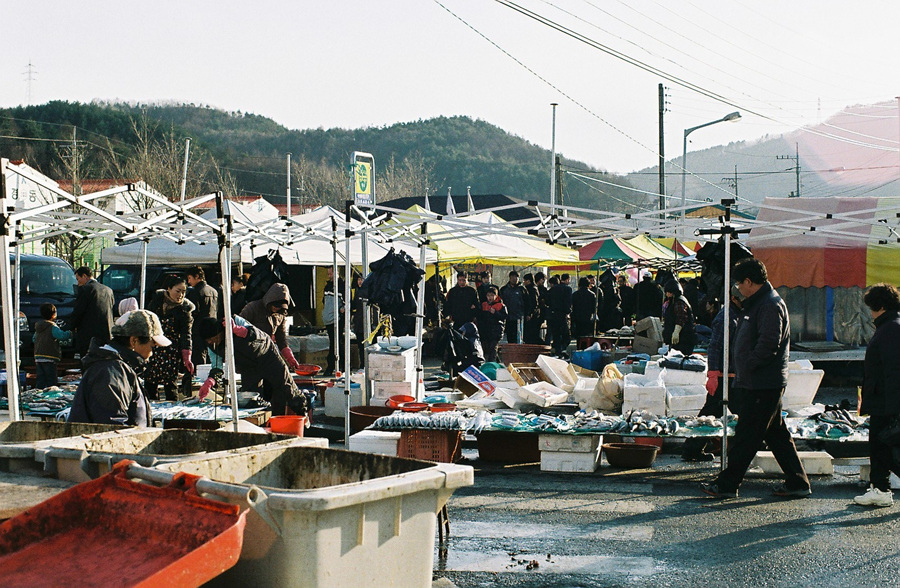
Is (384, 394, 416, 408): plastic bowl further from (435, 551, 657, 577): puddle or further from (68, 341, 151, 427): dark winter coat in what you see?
(68, 341, 151, 427): dark winter coat

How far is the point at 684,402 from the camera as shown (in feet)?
34.7

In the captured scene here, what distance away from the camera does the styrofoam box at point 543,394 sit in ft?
35.4

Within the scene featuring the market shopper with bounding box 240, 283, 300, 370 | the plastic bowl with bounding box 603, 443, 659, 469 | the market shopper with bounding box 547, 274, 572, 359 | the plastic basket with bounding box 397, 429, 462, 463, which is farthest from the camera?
the market shopper with bounding box 547, 274, 572, 359

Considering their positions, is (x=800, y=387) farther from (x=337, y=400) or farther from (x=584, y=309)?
(x=584, y=309)


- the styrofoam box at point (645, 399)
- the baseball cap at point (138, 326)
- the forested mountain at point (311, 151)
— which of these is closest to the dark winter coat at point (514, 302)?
the styrofoam box at point (645, 399)

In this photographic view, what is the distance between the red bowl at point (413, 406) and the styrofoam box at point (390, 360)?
35.0 inches

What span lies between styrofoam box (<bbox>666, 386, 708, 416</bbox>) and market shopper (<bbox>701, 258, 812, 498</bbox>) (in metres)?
2.54

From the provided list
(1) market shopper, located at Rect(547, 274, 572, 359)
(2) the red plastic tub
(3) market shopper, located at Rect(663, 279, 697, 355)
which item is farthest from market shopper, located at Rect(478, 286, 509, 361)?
(2) the red plastic tub

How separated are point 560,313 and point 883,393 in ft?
42.1

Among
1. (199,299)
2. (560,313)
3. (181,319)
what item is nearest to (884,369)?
(181,319)

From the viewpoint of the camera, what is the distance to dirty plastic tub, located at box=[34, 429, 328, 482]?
4480 mm

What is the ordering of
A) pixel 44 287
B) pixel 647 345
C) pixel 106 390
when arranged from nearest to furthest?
pixel 106 390
pixel 647 345
pixel 44 287

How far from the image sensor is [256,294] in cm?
1418

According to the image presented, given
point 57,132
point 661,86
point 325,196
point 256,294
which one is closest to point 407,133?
point 325,196
